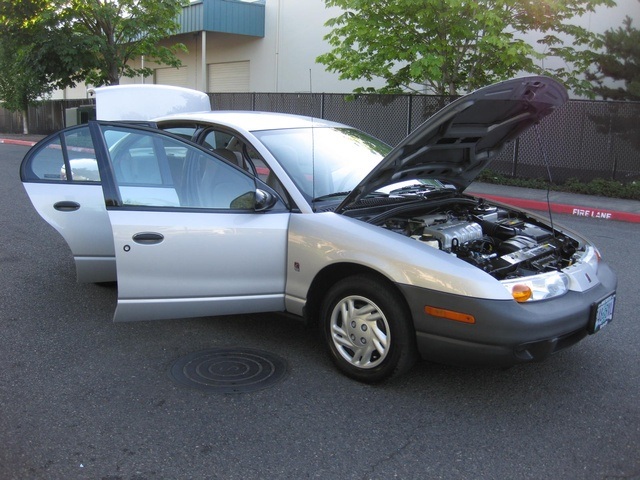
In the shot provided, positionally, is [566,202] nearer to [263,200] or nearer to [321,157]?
[321,157]

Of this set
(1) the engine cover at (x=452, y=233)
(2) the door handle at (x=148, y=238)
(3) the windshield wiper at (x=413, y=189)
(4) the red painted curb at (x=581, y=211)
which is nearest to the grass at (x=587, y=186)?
(4) the red painted curb at (x=581, y=211)

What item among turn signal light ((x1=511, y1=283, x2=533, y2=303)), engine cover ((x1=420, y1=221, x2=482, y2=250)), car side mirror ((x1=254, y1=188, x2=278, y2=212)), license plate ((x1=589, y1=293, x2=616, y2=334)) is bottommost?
license plate ((x1=589, y1=293, x2=616, y2=334))

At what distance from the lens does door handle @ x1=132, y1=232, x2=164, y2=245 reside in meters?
4.00

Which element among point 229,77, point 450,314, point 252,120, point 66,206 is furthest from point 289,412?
point 229,77

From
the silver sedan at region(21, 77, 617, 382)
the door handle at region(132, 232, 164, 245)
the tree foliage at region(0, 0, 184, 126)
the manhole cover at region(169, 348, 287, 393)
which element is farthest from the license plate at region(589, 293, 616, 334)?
the tree foliage at region(0, 0, 184, 126)

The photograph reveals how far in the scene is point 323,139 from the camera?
494cm

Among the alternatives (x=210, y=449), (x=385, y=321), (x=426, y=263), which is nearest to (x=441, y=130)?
(x=426, y=263)

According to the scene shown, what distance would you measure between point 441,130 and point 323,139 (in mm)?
1266

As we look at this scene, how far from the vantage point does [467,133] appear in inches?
167

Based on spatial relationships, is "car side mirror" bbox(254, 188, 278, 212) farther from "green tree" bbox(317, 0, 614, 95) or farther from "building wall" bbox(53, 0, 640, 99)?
"building wall" bbox(53, 0, 640, 99)

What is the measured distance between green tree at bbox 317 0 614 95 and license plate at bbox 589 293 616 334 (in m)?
9.09

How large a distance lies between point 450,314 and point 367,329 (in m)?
0.57

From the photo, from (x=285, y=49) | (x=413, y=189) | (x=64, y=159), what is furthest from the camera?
(x=285, y=49)

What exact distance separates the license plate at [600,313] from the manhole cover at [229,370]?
6.35 ft
